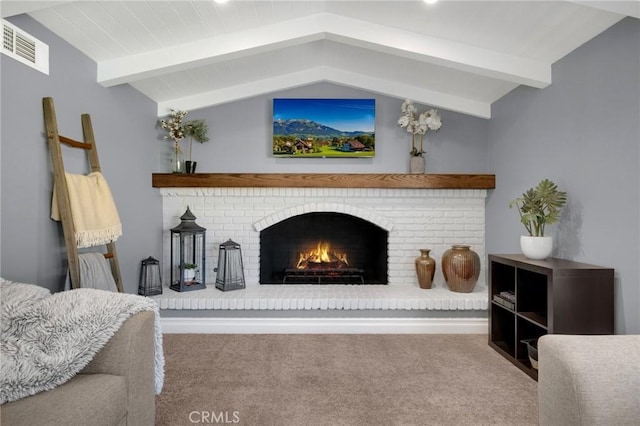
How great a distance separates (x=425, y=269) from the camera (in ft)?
11.3

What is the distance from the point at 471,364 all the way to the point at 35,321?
2.50 metres

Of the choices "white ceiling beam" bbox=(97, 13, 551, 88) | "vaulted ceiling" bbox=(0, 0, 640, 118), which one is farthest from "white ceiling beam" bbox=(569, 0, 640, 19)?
"white ceiling beam" bbox=(97, 13, 551, 88)

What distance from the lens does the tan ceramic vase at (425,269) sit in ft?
11.4

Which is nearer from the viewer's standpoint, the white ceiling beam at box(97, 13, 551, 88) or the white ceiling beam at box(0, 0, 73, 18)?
the white ceiling beam at box(0, 0, 73, 18)

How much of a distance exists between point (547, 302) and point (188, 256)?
3125 mm

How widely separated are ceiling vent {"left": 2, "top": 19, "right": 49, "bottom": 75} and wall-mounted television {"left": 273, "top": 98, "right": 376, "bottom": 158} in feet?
6.50

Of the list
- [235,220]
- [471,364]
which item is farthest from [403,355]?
[235,220]

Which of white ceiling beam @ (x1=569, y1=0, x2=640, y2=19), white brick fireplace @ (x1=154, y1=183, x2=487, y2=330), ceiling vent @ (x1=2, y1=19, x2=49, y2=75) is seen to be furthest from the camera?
white brick fireplace @ (x1=154, y1=183, x2=487, y2=330)

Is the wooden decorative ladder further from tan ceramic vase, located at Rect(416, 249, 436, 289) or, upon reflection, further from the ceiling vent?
tan ceramic vase, located at Rect(416, 249, 436, 289)

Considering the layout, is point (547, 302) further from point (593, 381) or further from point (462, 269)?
point (593, 381)

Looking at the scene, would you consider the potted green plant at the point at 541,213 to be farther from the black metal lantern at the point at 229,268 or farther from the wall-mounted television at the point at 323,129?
the black metal lantern at the point at 229,268

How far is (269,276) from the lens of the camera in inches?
156

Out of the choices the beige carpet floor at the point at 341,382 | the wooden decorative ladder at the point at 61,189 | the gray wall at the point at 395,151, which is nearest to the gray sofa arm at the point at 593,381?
the beige carpet floor at the point at 341,382

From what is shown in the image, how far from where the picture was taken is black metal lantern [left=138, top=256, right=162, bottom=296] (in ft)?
10.4
